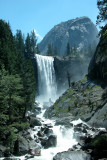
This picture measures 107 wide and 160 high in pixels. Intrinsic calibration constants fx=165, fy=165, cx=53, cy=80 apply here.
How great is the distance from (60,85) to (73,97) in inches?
1359

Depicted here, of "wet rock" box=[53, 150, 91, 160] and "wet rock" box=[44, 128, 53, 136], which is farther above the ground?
"wet rock" box=[53, 150, 91, 160]

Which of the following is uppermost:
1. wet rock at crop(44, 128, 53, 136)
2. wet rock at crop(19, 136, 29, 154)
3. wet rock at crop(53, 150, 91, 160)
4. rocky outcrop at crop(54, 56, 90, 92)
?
rocky outcrop at crop(54, 56, 90, 92)

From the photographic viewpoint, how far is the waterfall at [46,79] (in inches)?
2980

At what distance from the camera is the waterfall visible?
75688 millimetres

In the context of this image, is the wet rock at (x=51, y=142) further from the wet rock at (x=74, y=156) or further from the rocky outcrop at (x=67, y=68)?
the rocky outcrop at (x=67, y=68)

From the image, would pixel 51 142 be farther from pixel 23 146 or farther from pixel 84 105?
pixel 84 105

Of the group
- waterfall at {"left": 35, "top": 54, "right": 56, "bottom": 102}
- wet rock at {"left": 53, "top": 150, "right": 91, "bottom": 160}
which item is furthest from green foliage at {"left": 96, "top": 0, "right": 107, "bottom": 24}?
waterfall at {"left": 35, "top": 54, "right": 56, "bottom": 102}

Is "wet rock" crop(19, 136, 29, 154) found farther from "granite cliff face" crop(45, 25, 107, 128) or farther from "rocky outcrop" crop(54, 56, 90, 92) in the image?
"rocky outcrop" crop(54, 56, 90, 92)

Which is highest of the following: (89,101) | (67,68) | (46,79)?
(67,68)

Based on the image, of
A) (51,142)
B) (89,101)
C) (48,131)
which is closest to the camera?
(51,142)

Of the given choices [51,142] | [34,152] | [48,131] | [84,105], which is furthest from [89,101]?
[34,152]

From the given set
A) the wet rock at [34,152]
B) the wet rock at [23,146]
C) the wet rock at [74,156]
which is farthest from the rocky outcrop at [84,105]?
the wet rock at [23,146]

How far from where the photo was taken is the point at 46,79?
76938 mm

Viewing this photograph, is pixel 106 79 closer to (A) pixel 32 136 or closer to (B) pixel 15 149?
(A) pixel 32 136
